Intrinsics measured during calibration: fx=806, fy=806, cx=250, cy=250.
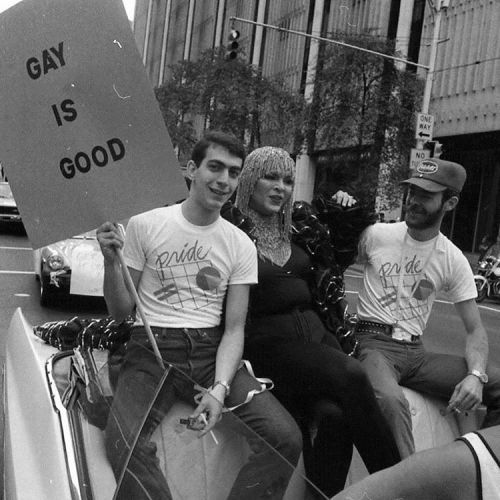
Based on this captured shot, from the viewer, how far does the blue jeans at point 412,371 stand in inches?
130

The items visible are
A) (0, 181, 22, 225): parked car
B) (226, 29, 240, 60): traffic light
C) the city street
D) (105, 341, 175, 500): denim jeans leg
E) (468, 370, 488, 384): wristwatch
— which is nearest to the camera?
(105, 341, 175, 500): denim jeans leg

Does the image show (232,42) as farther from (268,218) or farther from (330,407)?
(330,407)

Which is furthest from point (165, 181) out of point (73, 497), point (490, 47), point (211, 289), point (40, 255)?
point (490, 47)

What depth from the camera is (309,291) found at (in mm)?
3576

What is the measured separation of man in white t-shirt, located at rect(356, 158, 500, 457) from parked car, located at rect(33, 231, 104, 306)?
6802mm

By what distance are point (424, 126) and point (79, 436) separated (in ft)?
60.8

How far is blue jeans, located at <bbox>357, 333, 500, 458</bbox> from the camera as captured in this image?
329 centimetres

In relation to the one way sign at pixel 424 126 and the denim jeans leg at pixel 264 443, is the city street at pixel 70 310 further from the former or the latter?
the one way sign at pixel 424 126

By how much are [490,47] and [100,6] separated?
2533 cm

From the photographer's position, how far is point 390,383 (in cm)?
325

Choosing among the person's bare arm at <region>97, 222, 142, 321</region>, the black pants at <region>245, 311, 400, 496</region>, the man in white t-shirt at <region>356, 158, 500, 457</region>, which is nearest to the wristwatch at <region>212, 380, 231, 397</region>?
the black pants at <region>245, 311, 400, 496</region>

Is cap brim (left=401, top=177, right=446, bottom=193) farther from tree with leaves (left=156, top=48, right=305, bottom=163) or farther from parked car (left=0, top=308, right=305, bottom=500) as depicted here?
tree with leaves (left=156, top=48, right=305, bottom=163)

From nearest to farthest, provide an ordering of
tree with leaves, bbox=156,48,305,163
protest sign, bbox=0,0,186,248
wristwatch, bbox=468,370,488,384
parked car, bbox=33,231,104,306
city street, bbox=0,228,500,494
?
protest sign, bbox=0,0,186,248
wristwatch, bbox=468,370,488,384
city street, bbox=0,228,500,494
parked car, bbox=33,231,104,306
tree with leaves, bbox=156,48,305,163

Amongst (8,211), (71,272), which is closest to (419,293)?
(71,272)
